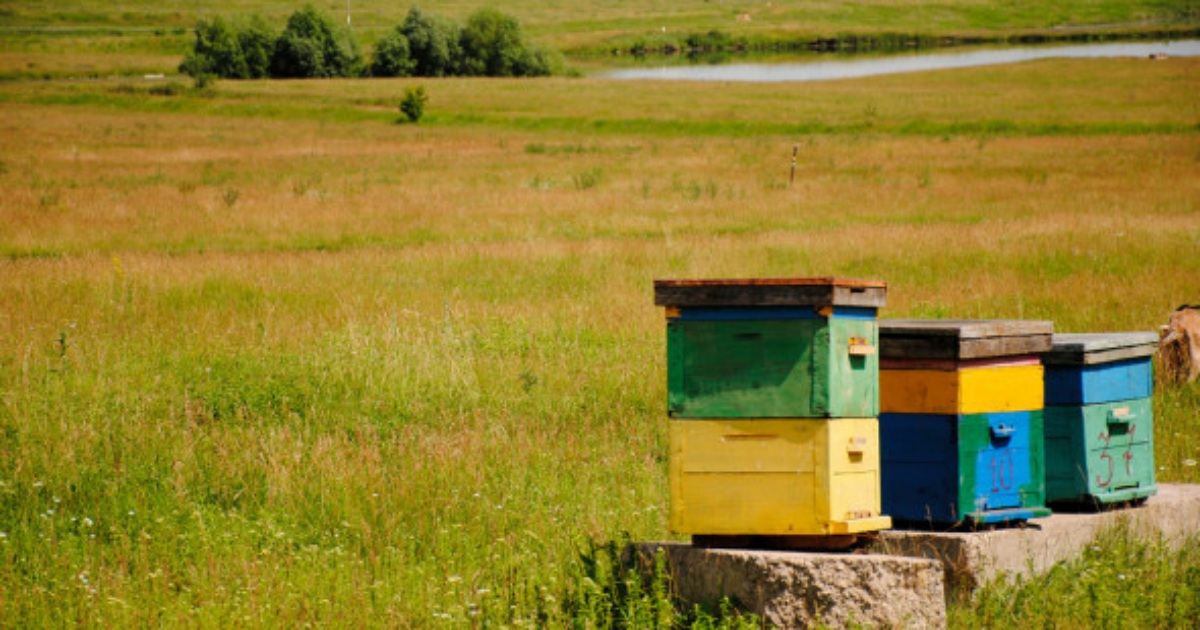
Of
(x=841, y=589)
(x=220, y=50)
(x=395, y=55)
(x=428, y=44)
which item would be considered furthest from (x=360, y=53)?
(x=841, y=589)

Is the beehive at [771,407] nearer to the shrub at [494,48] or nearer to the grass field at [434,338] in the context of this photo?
the grass field at [434,338]

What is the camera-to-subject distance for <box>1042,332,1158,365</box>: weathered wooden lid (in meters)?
7.13

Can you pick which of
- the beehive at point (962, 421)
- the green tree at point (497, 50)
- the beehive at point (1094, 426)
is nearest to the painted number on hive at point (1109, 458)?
the beehive at point (1094, 426)

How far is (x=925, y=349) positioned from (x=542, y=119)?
202 ft

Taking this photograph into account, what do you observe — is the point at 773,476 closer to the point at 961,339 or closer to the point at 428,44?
the point at 961,339

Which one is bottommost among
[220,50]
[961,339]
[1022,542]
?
[1022,542]

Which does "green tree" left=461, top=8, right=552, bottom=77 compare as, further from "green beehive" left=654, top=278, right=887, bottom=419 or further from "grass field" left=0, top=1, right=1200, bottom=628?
"green beehive" left=654, top=278, right=887, bottom=419

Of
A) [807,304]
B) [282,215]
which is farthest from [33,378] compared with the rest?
[282,215]

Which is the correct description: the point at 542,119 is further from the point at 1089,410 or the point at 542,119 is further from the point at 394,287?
the point at 1089,410

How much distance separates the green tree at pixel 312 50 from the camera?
118 meters

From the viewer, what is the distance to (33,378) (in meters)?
11.0

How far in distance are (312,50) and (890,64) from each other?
58678mm

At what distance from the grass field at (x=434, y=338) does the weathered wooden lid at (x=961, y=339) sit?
1.14 meters

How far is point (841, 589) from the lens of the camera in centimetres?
570
